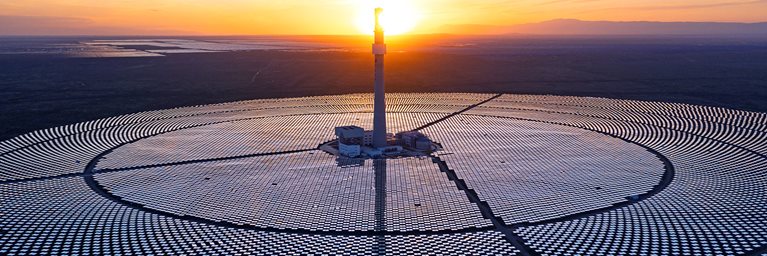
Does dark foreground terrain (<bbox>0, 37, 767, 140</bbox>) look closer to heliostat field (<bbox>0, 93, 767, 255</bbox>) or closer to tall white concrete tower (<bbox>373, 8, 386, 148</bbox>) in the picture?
heliostat field (<bbox>0, 93, 767, 255</bbox>)

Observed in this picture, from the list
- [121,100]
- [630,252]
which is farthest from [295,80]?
[630,252]

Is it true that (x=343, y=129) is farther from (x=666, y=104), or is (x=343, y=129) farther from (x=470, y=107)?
(x=666, y=104)

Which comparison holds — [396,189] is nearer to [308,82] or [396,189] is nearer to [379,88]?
[379,88]

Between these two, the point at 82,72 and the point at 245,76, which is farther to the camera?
the point at 82,72

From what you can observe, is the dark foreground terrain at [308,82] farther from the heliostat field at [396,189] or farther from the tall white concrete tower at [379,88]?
the tall white concrete tower at [379,88]

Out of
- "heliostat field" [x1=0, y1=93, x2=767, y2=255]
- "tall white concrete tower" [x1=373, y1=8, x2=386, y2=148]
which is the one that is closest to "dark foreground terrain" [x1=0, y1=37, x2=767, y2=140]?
"heliostat field" [x1=0, y1=93, x2=767, y2=255]

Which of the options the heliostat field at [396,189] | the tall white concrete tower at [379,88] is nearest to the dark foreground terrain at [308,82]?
the heliostat field at [396,189]
